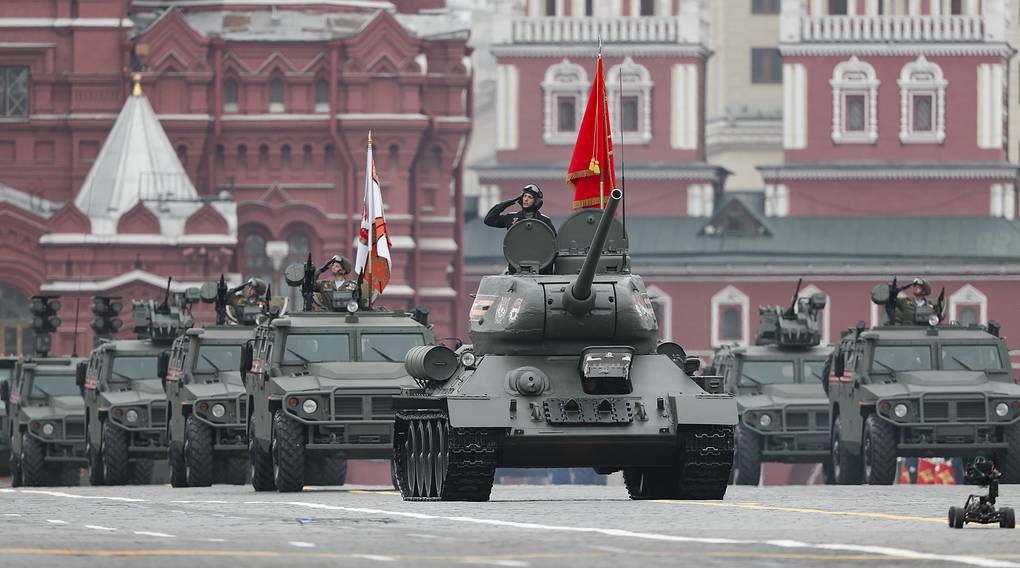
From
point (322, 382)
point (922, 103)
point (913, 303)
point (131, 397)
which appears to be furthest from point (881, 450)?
point (922, 103)

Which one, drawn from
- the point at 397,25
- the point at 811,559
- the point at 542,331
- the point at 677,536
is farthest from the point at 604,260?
the point at 397,25

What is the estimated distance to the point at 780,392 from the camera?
40.4 metres

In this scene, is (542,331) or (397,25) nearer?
(542,331)

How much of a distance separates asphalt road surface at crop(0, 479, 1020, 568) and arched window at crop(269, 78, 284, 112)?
183ft

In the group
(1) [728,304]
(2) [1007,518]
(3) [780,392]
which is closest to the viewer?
(2) [1007,518]

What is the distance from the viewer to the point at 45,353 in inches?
1896

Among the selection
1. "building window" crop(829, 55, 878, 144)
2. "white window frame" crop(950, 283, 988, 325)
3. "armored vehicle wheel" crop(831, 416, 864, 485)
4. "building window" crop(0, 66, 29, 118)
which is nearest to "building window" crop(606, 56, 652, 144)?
"building window" crop(829, 55, 878, 144)

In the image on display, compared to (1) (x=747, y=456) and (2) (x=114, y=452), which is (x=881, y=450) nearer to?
(1) (x=747, y=456)

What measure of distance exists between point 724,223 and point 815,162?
4.01m

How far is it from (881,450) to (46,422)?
12.3 meters

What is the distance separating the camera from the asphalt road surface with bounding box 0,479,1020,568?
1723 centimetres

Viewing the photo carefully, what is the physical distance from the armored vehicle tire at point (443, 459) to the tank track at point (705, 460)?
163 cm

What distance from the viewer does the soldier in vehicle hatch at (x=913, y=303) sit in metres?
37.1

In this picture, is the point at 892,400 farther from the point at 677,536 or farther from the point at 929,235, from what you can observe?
the point at 929,235
